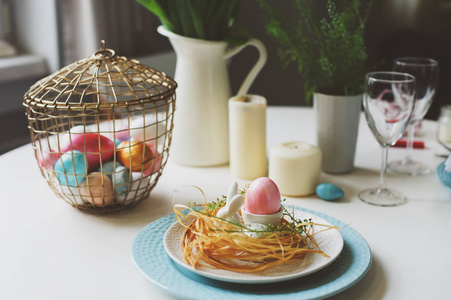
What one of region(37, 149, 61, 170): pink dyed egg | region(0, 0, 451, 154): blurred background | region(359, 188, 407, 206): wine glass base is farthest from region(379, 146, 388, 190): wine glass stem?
region(0, 0, 451, 154): blurred background

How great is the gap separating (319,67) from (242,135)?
0.78ft

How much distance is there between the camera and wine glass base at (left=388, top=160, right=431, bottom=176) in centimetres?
116

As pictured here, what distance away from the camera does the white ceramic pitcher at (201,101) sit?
3.80 feet

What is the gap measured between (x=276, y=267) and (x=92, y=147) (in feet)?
1.28

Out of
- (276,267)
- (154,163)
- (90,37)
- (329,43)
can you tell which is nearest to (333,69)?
(329,43)

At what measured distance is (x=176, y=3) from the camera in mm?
1128

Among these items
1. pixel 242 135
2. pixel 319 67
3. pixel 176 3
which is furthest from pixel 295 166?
pixel 176 3

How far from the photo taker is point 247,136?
110cm

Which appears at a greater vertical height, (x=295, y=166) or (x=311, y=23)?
(x=311, y=23)

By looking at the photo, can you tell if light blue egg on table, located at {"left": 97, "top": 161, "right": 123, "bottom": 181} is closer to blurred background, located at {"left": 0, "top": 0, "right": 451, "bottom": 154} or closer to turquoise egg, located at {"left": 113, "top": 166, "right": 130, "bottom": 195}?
turquoise egg, located at {"left": 113, "top": 166, "right": 130, "bottom": 195}

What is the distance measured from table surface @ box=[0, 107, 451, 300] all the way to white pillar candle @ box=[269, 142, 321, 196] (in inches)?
0.9

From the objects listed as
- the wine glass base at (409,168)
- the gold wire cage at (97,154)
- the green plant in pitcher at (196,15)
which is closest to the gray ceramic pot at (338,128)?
the wine glass base at (409,168)

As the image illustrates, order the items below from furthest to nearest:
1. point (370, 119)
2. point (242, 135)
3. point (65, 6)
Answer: point (65, 6) < point (242, 135) < point (370, 119)

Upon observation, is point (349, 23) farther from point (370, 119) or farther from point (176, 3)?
point (176, 3)
